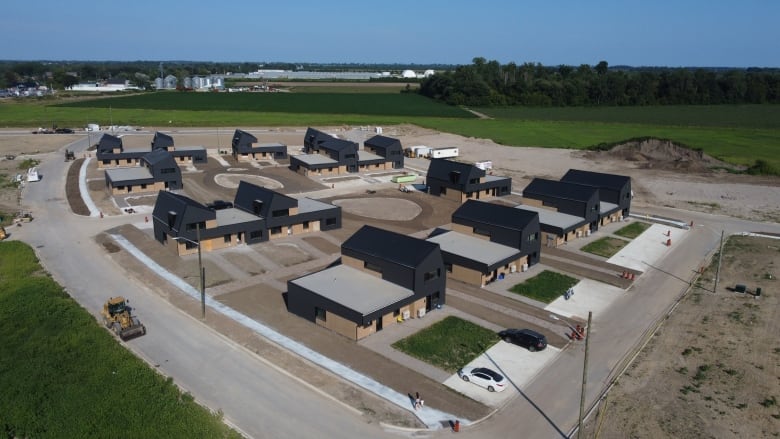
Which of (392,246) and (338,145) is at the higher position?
Answer: (338,145)

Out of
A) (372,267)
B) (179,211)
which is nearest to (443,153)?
(179,211)

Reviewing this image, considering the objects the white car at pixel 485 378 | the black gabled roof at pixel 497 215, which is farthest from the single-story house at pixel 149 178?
the white car at pixel 485 378

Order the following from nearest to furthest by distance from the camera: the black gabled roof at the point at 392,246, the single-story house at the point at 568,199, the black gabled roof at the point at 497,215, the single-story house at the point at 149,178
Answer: the black gabled roof at the point at 392,246, the black gabled roof at the point at 497,215, the single-story house at the point at 568,199, the single-story house at the point at 149,178

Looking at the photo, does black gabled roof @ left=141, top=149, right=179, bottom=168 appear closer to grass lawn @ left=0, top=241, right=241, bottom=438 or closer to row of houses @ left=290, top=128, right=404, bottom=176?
row of houses @ left=290, top=128, right=404, bottom=176

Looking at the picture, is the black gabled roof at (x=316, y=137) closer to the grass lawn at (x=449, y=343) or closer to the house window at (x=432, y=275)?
the house window at (x=432, y=275)

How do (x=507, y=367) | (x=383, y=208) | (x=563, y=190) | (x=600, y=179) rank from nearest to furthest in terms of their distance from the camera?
1. (x=507, y=367)
2. (x=563, y=190)
3. (x=600, y=179)
4. (x=383, y=208)

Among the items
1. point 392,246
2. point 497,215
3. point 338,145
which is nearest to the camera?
point 392,246

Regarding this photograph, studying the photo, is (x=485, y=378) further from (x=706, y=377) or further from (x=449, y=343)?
(x=706, y=377)
